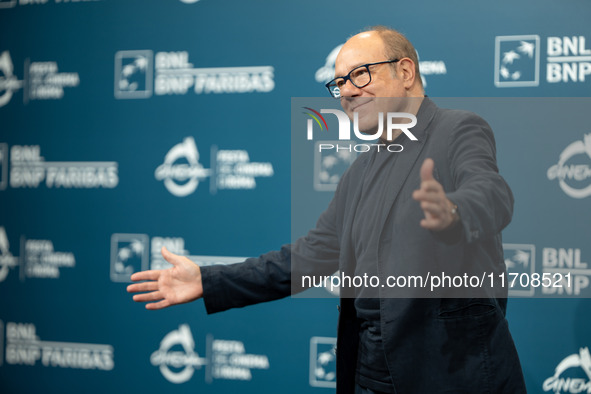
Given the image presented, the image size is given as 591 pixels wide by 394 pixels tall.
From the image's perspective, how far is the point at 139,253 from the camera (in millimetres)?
2914

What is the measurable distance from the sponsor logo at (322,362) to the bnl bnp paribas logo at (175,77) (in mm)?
1245

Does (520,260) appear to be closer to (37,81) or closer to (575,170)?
(575,170)

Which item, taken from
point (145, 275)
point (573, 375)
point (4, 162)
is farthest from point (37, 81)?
point (573, 375)

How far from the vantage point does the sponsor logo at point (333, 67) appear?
8.35 feet

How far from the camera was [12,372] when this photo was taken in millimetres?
3102

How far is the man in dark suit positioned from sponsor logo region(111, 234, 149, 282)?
168cm

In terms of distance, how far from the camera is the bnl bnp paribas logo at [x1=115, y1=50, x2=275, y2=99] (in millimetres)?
2752

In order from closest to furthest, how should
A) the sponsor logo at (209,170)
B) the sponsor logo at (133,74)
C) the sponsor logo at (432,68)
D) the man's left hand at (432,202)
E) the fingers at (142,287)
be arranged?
the man's left hand at (432,202) → the fingers at (142,287) → the sponsor logo at (432,68) → the sponsor logo at (209,170) → the sponsor logo at (133,74)

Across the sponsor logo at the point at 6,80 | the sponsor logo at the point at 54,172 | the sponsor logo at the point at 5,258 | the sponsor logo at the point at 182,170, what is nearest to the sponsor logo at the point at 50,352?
the sponsor logo at the point at 5,258

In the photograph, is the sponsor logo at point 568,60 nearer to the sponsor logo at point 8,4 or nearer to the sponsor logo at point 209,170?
the sponsor logo at point 209,170

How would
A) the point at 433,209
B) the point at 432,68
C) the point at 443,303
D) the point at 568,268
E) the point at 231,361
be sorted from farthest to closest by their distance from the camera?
1. the point at 231,361
2. the point at 432,68
3. the point at 568,268
4. the point at 443,303
5. the point at 433,209

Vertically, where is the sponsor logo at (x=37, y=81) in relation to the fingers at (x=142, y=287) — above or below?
above

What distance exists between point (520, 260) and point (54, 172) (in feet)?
7.86

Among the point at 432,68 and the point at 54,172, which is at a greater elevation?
the point at 432,68
